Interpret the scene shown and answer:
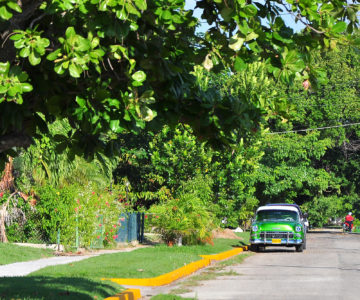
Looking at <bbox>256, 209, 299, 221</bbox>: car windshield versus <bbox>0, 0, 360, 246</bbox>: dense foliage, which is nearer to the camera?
<bbox>0, 0, 360, 246</bbox>: dense foliage

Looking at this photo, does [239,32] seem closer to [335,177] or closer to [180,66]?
[180,66]

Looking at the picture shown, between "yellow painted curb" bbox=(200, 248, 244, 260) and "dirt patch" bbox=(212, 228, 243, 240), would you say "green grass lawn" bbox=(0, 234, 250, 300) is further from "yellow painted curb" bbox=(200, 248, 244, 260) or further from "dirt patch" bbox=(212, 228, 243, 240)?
"dirt patch" bbox=(212, 228, 243, 240)

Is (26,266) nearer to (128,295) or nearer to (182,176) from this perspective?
(128,295)

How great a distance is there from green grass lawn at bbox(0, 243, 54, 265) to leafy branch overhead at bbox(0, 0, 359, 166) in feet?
37.7

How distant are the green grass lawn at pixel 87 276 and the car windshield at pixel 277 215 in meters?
10.5

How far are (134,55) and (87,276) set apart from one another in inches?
338

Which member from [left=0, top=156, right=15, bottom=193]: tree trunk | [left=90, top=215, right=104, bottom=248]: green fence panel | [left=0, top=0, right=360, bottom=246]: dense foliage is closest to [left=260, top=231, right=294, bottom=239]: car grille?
[left=90, top=215, right=104, bottom=248]: green fence panel

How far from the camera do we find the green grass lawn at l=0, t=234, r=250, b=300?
35.7 feet

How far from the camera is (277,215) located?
3028cm

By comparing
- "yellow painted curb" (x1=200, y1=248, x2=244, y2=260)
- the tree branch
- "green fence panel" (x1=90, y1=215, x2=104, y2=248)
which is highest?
the tree branch

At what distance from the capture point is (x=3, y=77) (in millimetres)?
5613

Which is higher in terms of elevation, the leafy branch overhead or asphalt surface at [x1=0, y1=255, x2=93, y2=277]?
the leafy branch overhead

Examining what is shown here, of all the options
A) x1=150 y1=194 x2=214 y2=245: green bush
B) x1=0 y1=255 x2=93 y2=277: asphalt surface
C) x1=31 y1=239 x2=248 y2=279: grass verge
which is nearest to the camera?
x1=31 y1=239 x2=248 y2=279: grass verge

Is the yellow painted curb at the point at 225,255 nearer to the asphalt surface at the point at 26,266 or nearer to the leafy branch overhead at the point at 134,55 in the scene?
the asphalt surface at the point at 26,266
